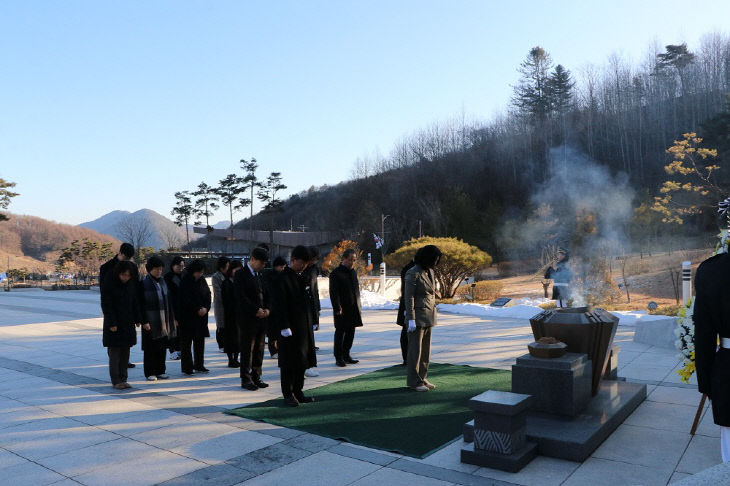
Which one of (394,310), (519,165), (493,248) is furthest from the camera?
(519,165)

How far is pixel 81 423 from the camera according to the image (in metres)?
4.66

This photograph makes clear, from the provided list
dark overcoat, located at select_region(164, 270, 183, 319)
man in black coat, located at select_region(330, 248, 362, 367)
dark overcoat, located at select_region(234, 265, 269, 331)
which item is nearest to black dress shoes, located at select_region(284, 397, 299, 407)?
dark overcoat, located at select_region(234, 265, 269, 331)

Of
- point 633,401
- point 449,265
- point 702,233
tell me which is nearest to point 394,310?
point 449,265

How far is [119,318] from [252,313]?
5.16ft

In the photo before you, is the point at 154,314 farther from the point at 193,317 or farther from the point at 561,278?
the point at 561,278

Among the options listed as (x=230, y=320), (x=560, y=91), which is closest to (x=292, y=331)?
(x=230, y=320)

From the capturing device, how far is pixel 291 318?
508 cm

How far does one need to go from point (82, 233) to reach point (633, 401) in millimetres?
126354

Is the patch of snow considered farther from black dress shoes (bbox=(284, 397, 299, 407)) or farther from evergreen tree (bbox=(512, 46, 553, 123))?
evergreen tree (bbox=(512, 46, 553, 123))

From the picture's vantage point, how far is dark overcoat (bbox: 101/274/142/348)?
577 centimetres

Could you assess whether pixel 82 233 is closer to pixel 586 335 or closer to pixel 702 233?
pixel 702 233

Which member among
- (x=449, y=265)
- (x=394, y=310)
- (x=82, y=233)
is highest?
(x=82, y=233)

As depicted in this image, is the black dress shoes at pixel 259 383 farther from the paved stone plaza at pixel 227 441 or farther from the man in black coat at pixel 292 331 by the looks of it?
the man in black coat at pixel 292 331

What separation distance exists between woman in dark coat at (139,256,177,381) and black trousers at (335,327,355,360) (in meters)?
2.20
